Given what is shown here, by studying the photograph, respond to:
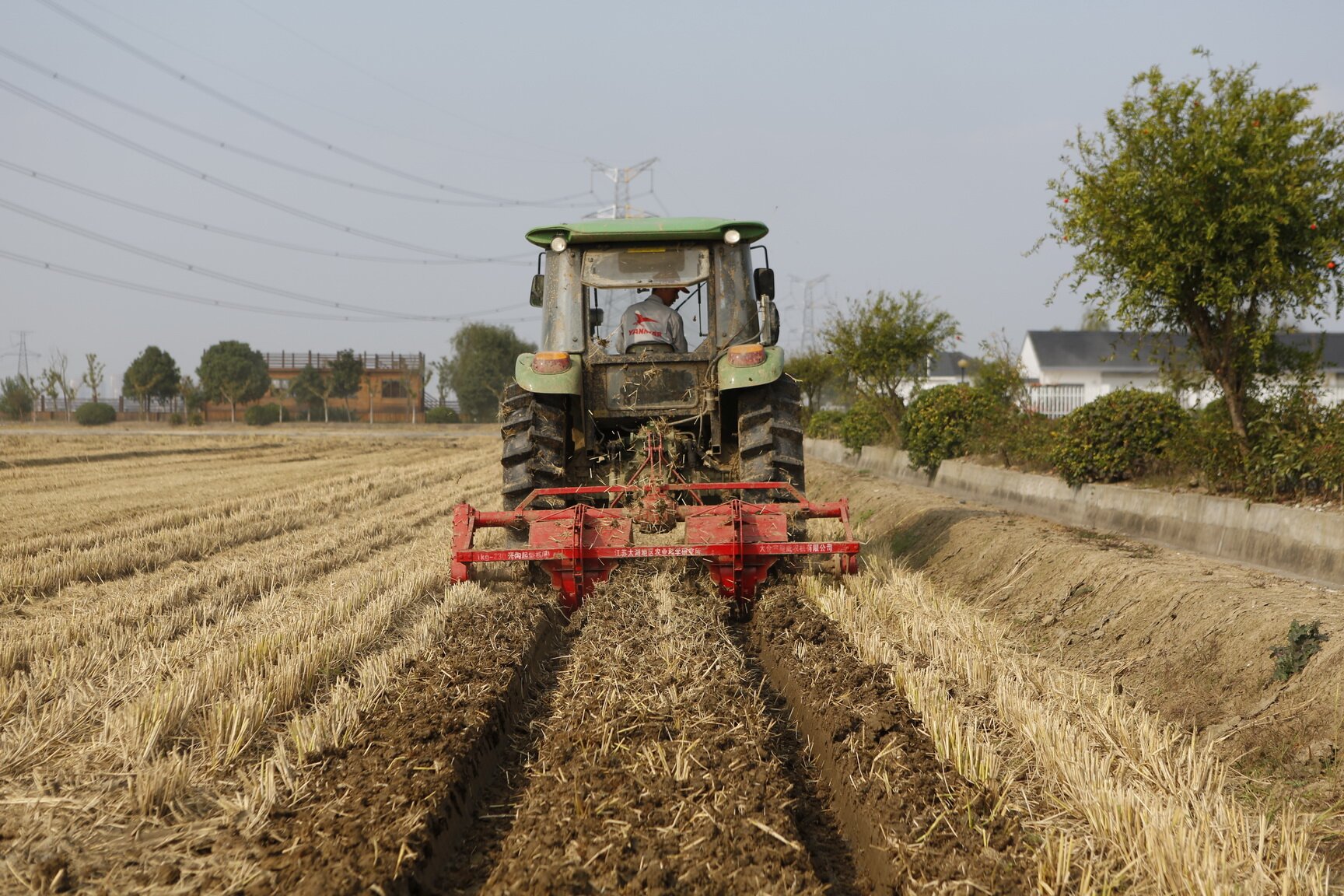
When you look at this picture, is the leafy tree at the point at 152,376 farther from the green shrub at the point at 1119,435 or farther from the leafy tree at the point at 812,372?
the green shrub at the point at 1119,435

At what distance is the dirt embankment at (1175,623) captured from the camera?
4.38 m

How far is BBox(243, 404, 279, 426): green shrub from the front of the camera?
5984cm

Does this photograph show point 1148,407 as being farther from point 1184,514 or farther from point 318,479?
point 318,479

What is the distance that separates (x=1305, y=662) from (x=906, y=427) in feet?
43.3

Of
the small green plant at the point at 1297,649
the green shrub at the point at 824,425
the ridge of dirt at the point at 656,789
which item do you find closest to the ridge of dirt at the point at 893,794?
the ridge of dirt at the point at 656,789

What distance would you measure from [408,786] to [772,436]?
460cm

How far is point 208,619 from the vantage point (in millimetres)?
6574

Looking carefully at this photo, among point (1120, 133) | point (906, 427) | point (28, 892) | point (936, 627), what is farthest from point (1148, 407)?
point (28, 892)

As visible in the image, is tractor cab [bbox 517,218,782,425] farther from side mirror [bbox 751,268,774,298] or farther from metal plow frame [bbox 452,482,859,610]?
metal plow frame [bbox 452,482,859,610]

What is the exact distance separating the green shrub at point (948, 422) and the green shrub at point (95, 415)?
163 ft

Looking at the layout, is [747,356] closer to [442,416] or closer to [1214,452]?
[1214,452]

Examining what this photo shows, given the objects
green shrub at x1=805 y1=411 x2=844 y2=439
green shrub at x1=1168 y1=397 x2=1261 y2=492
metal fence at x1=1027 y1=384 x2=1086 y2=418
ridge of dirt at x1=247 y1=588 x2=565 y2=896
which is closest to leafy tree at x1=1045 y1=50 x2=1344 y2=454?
green shrub at x1=1168 y1=397 x2=1261 y2=492

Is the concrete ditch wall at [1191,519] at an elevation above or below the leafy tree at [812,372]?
below

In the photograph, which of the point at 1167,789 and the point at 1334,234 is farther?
the point at 1334,234
